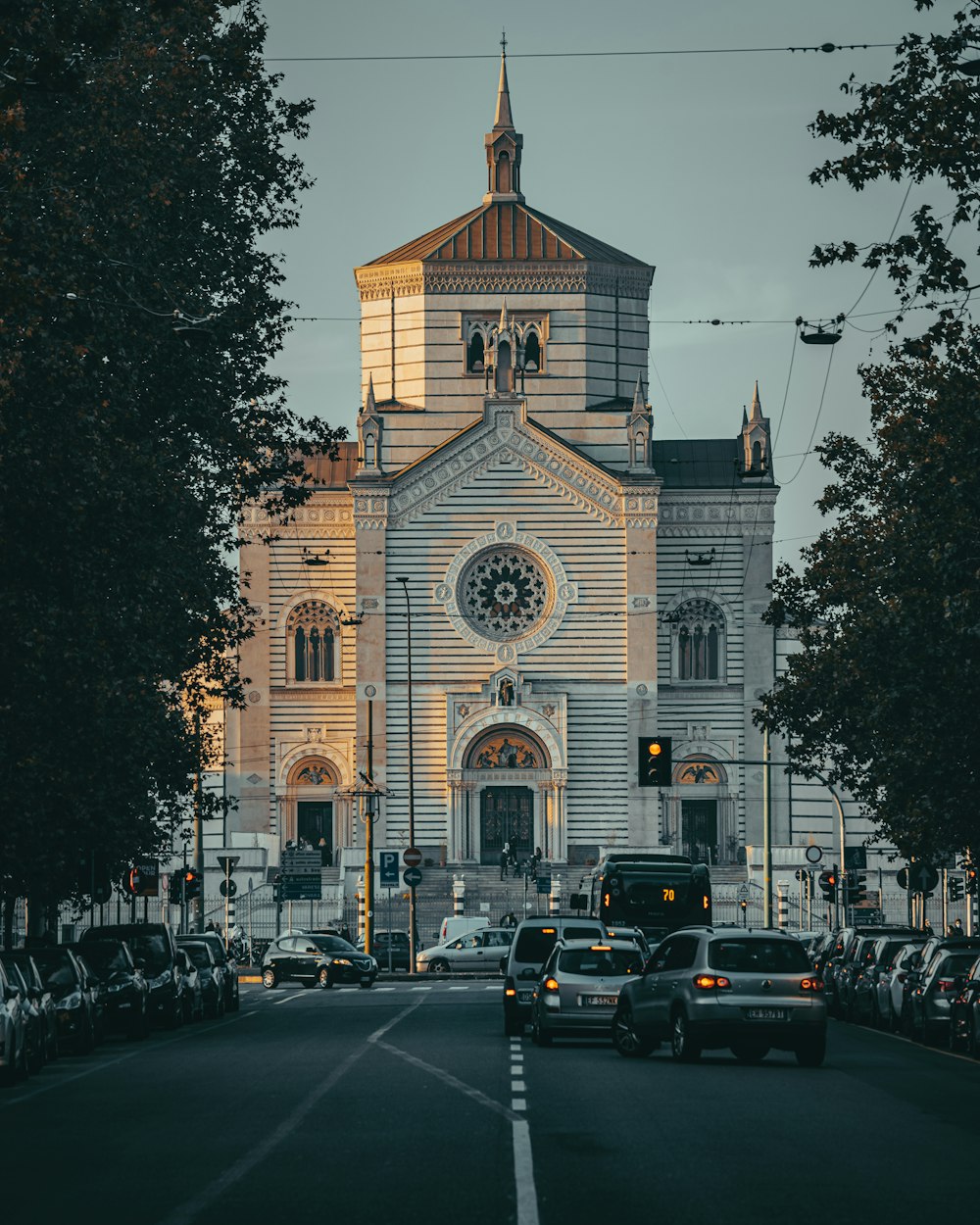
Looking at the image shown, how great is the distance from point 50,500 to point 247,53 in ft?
35.4

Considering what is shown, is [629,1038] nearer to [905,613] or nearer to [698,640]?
[905,613]

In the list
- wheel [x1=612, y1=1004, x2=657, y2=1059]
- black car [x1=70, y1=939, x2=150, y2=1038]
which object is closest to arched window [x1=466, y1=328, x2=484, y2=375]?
black car [x1=70, y1=939, x2=150, y2=1038]

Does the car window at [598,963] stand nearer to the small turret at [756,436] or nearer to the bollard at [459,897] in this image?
the bollard at [459,897]

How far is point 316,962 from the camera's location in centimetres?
5716

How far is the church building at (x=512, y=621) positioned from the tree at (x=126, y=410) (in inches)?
1609

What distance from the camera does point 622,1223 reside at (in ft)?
41.5

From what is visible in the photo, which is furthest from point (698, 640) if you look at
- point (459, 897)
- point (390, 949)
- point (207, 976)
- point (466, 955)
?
point (207, 976)

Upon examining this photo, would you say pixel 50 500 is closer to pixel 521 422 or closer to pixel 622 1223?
pixel 622 1223

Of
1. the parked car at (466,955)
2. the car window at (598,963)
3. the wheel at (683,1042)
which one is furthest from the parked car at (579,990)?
the parked car at (466,955)

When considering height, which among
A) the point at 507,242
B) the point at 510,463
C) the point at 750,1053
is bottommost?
the point at 750,1053

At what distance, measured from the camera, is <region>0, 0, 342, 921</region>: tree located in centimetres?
2872

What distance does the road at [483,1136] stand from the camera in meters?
13.6

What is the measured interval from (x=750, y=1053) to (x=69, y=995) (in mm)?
8480

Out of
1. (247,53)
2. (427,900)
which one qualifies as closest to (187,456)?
(247,53)
